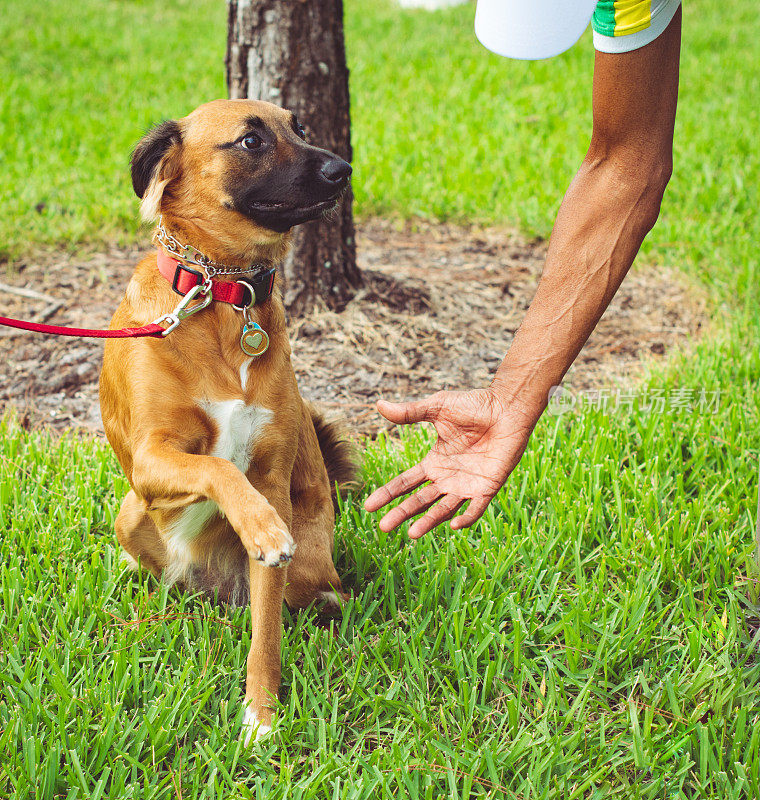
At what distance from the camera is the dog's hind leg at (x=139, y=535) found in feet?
8.02

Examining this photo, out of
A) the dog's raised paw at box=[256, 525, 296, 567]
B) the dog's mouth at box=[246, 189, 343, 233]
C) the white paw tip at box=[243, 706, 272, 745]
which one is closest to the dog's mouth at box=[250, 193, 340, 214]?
the dog's mouth at box=[246, 189, 343, 233]

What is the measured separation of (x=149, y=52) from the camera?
362 inches

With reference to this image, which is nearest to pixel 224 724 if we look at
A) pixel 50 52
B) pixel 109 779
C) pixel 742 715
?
pixel 109 779

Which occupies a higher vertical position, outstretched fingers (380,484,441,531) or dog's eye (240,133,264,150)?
dog's eye (240,133,264,150)

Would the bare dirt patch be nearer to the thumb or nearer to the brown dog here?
the brown dog

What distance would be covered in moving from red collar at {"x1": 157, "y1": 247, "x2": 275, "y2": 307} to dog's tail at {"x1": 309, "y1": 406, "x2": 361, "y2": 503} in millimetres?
690

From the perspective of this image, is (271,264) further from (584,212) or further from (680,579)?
(680,579)

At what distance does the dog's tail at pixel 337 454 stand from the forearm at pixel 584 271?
872 mm

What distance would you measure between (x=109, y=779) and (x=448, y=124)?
6.12m

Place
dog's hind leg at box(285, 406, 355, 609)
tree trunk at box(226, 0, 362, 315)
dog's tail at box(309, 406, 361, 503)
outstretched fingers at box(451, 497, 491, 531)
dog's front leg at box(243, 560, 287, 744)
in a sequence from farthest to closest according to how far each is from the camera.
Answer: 1. tree trunk at box(226, 0, 362, 315)
2. dog's tail at box(309, 406, 361, 503)
3. dog's hind leg at box(285, 406, 355, 609)
4. dog's front leg at box(243, 560, 287, 744)
5. outstretched fingers at box(451, 497, 491, 531)

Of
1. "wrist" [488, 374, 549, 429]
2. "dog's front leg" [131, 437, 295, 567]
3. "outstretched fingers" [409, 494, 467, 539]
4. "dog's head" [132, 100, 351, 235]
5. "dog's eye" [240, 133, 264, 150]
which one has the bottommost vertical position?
"outstretched fingers" [409, 494, 467, 539]

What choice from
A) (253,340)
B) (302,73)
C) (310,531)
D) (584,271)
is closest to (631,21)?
(584,271)

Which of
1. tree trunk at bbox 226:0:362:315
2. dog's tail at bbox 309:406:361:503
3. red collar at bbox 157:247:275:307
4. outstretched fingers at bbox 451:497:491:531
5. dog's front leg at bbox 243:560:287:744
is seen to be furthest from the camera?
tree trunk at bbox 226:0:362:315

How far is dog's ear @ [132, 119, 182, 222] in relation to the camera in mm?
2238
